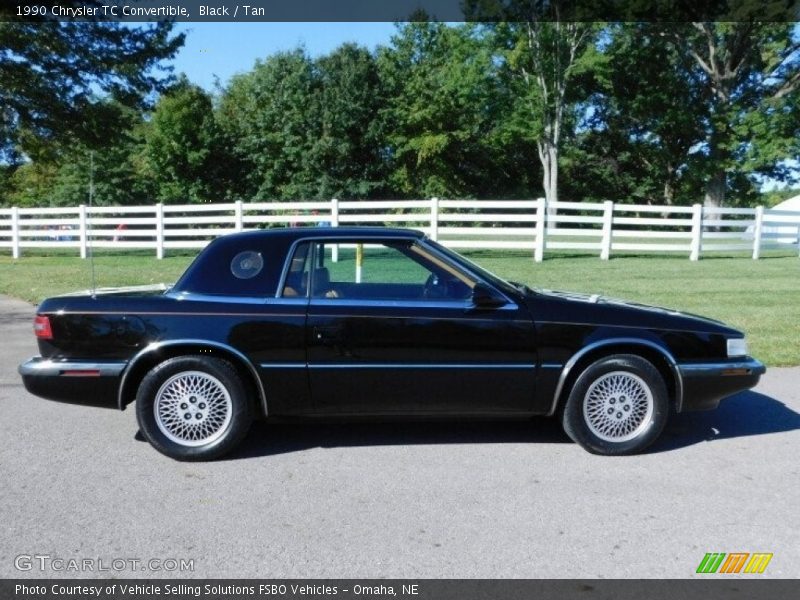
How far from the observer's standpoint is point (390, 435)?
538 centimetres

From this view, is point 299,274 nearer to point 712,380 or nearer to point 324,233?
point 324,233

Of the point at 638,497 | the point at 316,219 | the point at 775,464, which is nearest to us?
the point at 638,497

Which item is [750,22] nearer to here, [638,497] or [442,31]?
[442,31]

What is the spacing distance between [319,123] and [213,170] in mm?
8848

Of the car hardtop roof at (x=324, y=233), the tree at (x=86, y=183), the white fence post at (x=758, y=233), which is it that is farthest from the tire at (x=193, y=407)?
the tree at (x=86, y=183)

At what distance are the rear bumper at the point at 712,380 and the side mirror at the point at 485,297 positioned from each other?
1.31m

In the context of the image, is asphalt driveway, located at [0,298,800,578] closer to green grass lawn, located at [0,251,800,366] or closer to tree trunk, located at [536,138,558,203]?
green grass lawn, located at [0,251,800,366]

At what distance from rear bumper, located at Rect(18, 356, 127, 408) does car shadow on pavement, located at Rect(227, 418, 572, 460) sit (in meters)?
0.90

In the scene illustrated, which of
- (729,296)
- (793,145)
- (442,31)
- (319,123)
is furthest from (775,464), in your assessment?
(442,31)

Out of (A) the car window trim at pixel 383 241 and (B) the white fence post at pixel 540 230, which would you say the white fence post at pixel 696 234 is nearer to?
(B) the white fence post at pixel 540 230

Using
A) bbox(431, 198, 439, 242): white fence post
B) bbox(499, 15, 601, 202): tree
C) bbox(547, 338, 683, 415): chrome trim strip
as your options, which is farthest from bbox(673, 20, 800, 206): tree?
bbox(547, 338, 683, 415): chrome trim strip

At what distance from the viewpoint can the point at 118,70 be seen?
1784 cm
